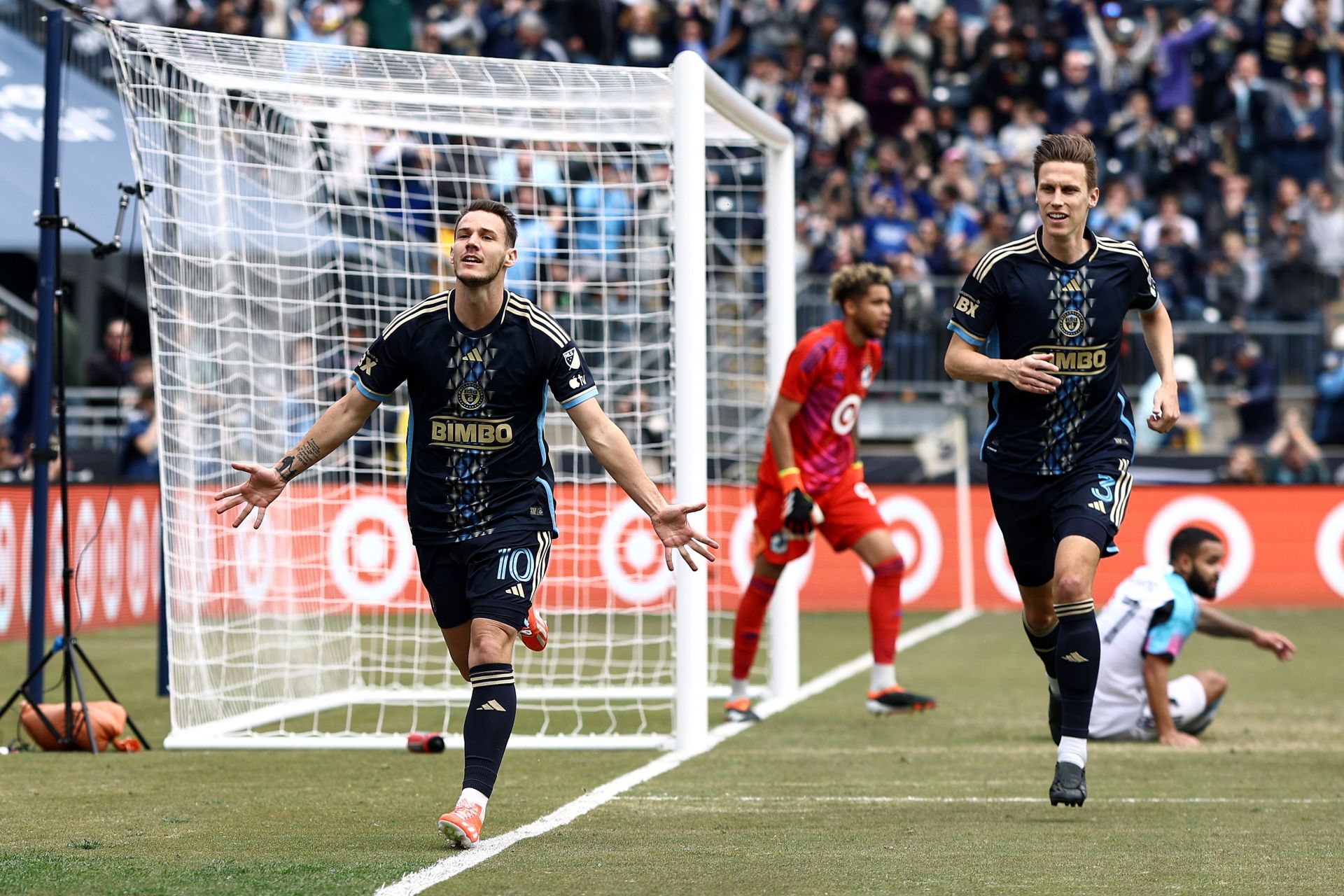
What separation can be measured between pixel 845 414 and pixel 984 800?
3.47 meters

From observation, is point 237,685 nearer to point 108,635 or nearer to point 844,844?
point 844,844

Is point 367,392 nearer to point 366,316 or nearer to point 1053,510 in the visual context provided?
point 1053,510

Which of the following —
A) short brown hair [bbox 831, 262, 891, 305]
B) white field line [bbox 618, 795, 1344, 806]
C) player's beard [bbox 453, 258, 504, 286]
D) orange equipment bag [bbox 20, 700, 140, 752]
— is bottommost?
white field line [bbox 618, 795, 1344, 806]

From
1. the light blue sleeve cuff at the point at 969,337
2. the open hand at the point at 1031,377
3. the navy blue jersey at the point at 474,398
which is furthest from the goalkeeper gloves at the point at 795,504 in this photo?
the navy blue jersey at the point at 474,398

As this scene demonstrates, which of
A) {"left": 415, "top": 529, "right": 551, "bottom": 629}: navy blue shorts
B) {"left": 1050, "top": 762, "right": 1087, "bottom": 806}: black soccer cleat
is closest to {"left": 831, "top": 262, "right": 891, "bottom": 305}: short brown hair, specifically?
{"left": 1050, "top": 762, "right": 1087, "bottom": 806}: black soccer cleat

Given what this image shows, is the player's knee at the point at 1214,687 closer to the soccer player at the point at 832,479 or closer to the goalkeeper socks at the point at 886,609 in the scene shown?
the soccer player at the point at 832,479

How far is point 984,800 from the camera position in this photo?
7004 mm

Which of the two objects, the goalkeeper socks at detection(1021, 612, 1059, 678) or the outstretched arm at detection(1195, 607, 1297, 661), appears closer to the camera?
the goalkeeper socks at detection(1021, 612, 1059, 678)

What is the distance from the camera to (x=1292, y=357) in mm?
20391

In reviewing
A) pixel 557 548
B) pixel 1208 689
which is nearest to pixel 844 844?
pixel 1208 689

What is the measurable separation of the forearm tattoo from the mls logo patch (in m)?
2.77

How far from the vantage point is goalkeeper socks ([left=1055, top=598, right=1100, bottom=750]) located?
21.6 feet

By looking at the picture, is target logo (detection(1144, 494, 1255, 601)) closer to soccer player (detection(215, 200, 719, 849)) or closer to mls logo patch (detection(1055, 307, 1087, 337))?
mls logo patch (detection(1055, 307, 1087, 337))

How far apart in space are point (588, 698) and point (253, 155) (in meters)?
3.93
